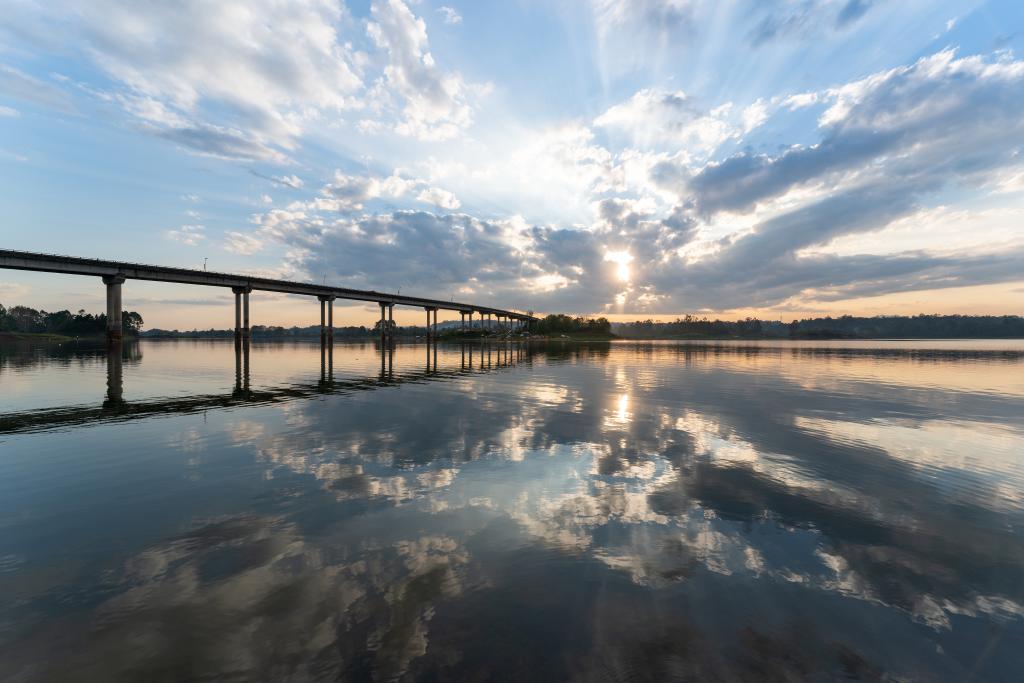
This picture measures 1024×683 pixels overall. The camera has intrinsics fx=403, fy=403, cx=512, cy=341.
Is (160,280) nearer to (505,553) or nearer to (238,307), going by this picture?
(238,307)

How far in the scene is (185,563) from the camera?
7.63m

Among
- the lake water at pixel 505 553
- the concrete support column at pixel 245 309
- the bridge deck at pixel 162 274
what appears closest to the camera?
the lake water at pixel 505 553

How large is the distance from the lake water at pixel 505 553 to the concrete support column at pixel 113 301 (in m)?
84.3

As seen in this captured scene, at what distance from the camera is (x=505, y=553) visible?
26.6 ft

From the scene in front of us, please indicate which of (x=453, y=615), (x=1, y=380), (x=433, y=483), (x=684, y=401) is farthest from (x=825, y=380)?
(x=1, y=380)

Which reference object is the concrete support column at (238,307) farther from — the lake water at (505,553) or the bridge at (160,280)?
the lake water at (505,553)

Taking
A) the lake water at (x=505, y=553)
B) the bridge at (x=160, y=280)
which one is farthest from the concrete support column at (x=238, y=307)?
the lake water at (x=505, y=553)

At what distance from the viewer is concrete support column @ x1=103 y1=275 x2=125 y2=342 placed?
80000 millimetres

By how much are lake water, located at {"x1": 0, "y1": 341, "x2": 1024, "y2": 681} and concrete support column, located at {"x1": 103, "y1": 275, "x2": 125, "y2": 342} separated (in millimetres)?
84330

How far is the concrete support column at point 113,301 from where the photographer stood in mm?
80000

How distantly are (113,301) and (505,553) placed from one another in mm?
107633

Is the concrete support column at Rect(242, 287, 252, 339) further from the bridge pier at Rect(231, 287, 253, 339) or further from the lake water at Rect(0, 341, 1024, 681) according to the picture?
the lake water at Rect(0, 341, 1024, 681)

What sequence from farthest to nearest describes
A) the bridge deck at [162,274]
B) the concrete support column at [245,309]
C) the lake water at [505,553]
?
the concrete support column at [245,309] < the bridge deck at [162,274] < the lake water at [505,553]

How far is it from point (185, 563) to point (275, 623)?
3.12 metres
